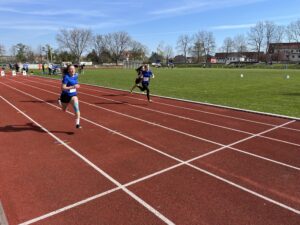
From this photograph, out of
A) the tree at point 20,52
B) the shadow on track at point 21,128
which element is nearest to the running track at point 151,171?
the shadow on track at point 21,128

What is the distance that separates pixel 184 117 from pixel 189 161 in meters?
4.71

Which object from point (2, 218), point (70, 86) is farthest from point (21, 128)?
point (2, 218)

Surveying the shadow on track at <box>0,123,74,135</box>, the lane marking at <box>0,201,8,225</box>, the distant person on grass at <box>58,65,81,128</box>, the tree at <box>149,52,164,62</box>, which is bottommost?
the lane marking at <box>0,201,8,225</box>

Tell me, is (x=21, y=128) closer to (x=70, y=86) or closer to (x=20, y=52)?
(x=70, y=86)

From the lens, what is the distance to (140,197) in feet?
15.6

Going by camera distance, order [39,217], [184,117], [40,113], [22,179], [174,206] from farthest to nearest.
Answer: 1. [40,113]
2. [184,117]
3. [22,179]
4. [174,206]
5. [39,217]

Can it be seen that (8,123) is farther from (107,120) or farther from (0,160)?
(0,160)

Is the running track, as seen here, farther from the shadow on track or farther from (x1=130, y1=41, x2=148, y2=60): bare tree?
(x1=130, y1=41, x2=148, y2=60): bare tree

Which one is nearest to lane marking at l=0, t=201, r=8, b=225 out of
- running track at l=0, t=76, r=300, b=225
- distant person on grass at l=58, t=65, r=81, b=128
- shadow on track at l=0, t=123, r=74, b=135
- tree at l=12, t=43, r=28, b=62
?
running track at l=0, t=76, r=300, b=225

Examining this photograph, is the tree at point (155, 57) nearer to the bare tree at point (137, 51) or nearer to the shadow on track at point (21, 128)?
the bare tree at point (137, 51)

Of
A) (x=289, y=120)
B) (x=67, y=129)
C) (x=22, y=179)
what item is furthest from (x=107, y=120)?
(x=289, y=120)

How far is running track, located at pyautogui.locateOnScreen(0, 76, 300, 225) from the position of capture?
4293 millimetres

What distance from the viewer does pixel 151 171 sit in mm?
5828

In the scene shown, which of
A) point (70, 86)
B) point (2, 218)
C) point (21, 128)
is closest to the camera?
→ point (2, 218)
